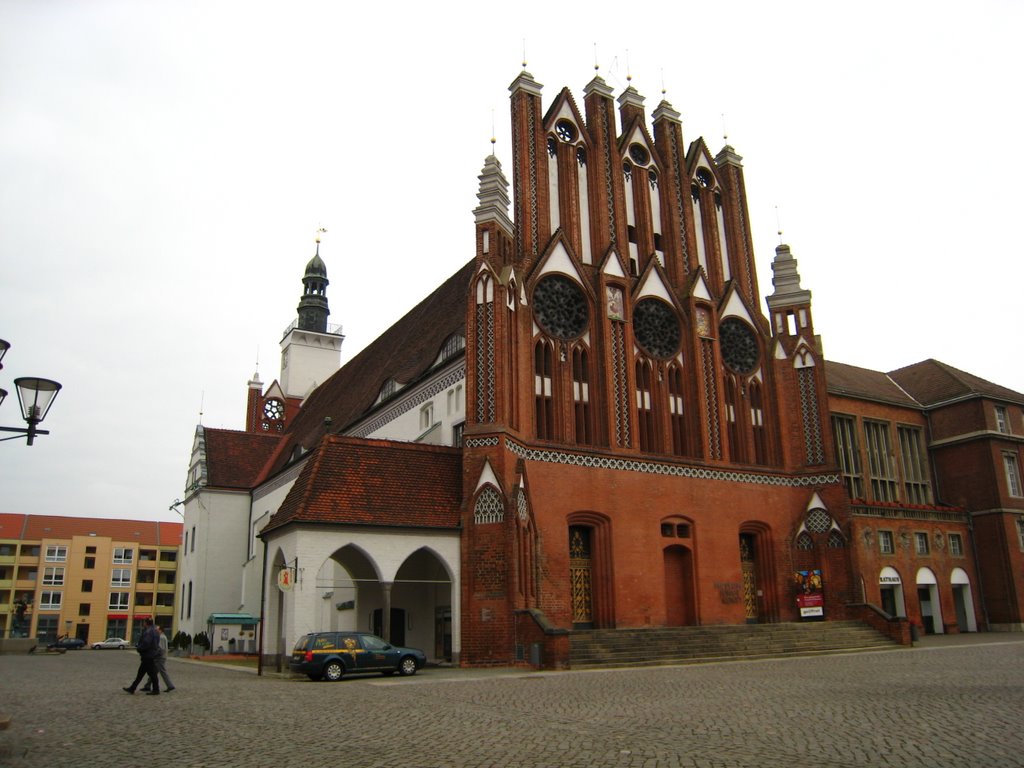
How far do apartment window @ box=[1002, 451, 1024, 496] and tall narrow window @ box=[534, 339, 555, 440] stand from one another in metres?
25.7

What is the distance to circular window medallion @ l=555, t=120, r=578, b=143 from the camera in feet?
113

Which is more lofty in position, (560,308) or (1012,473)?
(560,308)

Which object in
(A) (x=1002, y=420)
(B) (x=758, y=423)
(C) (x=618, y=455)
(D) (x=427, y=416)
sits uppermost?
(A) (x=1002, y=420)

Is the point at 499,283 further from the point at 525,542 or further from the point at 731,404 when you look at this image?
the point at 731,404

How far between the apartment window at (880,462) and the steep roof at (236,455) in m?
34.8

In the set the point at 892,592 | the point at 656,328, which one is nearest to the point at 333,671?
the point at 656,328

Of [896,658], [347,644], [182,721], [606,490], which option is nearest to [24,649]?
[347,644]

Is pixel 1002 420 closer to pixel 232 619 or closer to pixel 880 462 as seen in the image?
pixel 880 462

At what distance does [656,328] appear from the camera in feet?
113

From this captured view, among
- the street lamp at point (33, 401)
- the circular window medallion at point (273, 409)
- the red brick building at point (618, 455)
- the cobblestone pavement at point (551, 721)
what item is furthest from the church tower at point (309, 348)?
the street lamp at point (33, 401)

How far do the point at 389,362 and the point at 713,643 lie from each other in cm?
2229

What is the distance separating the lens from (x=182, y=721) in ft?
43.4

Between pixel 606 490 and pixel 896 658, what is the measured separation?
10.3 m

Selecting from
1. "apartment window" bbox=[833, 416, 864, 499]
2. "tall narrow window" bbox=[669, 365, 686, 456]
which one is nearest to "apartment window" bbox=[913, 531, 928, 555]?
"apartment window" bbox=[833, 416, 864, 499]
